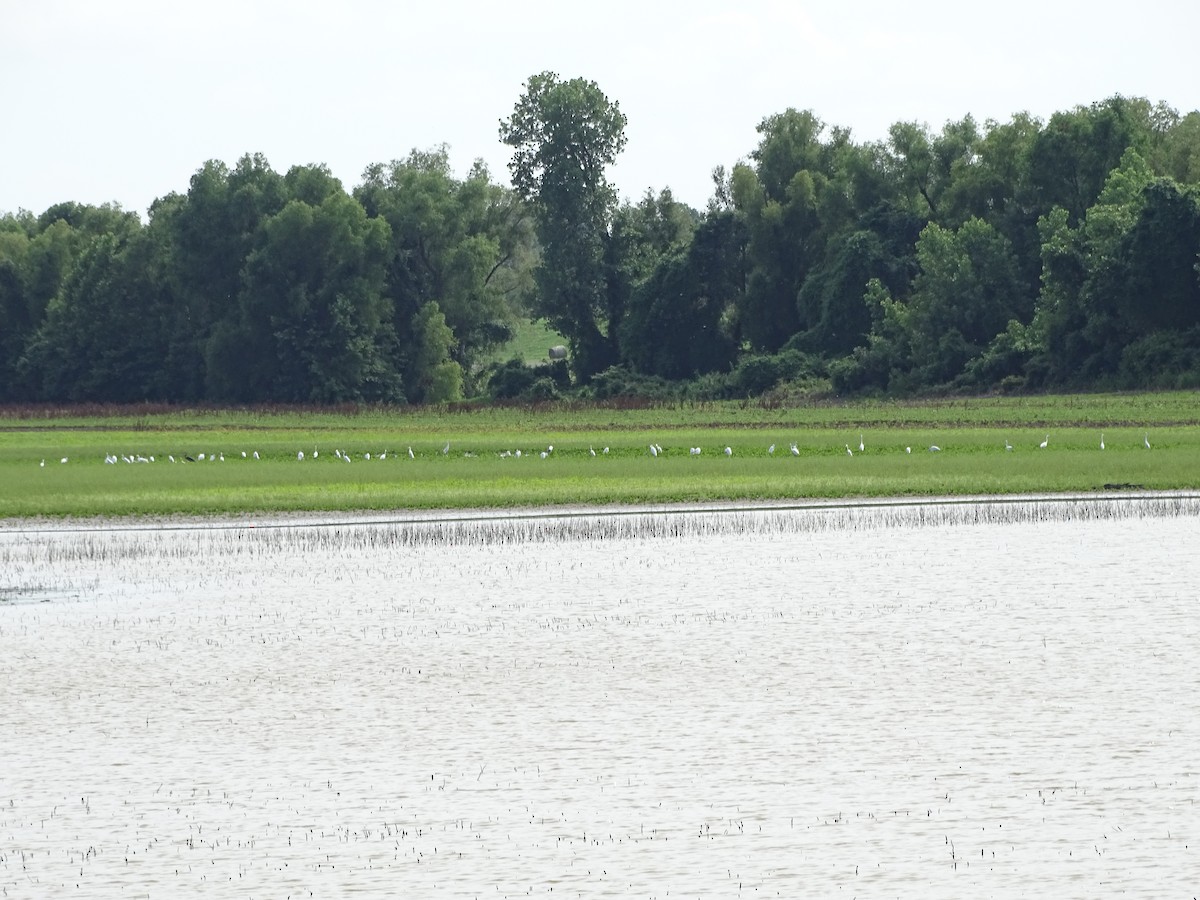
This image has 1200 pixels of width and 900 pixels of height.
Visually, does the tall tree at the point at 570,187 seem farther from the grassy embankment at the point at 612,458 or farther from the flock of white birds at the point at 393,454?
the flock of white birds at the point at 393,454

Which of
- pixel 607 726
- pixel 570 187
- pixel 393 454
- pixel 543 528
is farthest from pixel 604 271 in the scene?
pixel 607 726

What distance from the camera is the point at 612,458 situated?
52219 millimetres

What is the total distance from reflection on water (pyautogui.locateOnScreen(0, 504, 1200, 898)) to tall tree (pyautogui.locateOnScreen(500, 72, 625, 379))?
8189 centimetres

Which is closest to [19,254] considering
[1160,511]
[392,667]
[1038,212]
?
[1038,212]

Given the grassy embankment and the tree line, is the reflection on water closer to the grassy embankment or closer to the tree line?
the grassy embankment

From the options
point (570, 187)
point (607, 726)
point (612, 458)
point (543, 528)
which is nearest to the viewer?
point (607, 726)

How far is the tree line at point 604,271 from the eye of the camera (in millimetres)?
94750

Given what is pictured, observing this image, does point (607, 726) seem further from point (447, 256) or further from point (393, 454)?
point (447, 256)

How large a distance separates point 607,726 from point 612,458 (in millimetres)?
36878

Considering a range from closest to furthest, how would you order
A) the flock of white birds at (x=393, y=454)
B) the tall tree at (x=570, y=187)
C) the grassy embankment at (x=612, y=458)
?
the grassy embankment at (x=612, y=458)
the flock of white birds at (x=393, y=454)
the tall tree at (x=570, y=187)

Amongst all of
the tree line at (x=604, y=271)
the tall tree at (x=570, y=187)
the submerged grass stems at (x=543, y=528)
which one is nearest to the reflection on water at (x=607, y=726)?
the submerged grass stems at (x=543, y=528)

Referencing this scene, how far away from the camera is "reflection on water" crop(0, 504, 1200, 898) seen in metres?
11.3

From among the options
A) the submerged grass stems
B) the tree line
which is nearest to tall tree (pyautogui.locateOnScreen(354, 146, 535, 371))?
the tree line

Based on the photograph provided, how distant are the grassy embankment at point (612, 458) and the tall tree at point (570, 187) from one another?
25.1m
